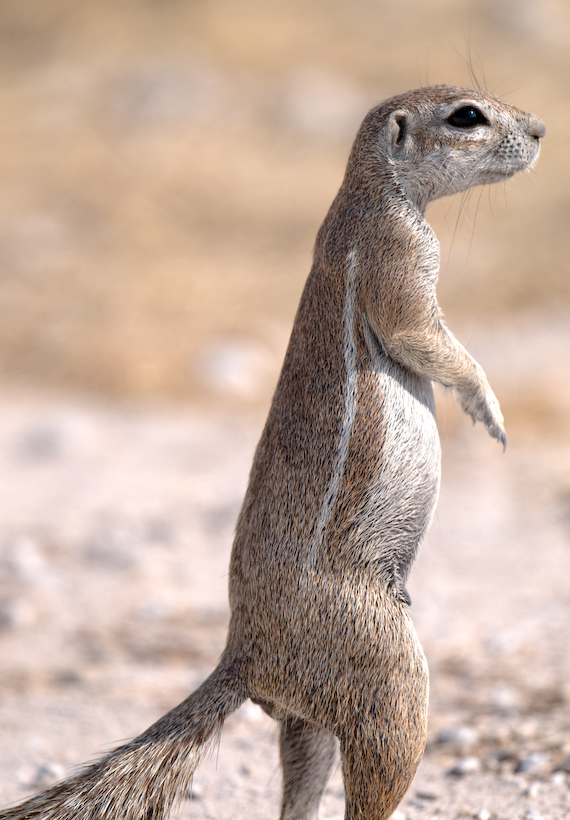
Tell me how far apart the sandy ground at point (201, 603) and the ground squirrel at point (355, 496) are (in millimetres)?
1107

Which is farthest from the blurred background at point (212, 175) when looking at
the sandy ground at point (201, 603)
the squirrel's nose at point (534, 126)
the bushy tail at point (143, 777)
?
the bushy tail at point (143, 777)

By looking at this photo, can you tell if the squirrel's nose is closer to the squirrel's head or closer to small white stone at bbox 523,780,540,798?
the squirrel's head

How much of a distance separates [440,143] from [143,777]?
2.17 metres

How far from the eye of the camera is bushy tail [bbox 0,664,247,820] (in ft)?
8.94

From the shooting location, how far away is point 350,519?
9.30ft

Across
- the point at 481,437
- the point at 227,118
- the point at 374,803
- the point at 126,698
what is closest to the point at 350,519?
the point at 374,803

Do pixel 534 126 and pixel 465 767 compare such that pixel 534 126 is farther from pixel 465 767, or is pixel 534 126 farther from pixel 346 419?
pixel 465 767

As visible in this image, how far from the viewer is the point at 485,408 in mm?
3158

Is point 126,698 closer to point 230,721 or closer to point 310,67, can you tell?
point 230,721

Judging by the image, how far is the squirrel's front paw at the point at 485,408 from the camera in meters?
3.13

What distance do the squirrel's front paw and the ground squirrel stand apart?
0.02 metres

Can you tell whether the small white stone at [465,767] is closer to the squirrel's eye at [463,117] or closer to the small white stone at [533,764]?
the small white stone at [533,764]

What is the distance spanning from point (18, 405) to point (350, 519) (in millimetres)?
6437

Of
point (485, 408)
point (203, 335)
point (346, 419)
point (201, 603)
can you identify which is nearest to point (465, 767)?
point (485, 408)
